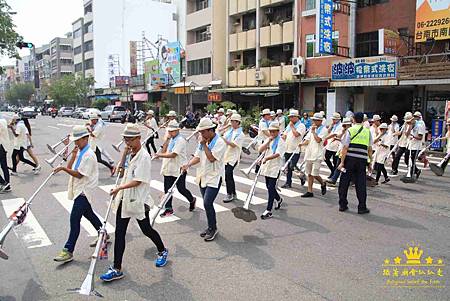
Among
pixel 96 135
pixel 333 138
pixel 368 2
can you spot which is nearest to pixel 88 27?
pixel 368 2

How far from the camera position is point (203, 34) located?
37250 millimetres

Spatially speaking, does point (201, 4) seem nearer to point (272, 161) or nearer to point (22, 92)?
point (272, 161)

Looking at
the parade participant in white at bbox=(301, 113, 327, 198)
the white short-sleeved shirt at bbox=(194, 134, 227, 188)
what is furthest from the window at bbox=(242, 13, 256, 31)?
the white short-sleeved shirt at bbox=(194, 134, 227, 188)

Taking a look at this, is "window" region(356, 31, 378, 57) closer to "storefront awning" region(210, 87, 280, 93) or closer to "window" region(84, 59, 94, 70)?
"storefront awning" region(210, 87, 280, 93)

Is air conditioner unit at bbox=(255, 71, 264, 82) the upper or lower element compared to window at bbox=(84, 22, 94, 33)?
lower

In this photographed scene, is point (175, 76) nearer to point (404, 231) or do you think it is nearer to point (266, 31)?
point (266, 31)

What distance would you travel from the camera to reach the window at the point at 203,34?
35.9 meters

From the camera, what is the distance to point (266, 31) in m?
28.0

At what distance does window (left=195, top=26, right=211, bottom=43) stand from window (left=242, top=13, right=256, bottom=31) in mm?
5202

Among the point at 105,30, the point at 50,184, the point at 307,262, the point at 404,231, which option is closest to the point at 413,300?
the point at 307,262

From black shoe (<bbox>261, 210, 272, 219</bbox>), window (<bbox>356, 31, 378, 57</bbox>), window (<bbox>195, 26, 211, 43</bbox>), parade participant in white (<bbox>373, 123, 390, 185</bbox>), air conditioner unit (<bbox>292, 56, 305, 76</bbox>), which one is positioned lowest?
black shoe (<bbox>261, 210, 272, 219</bbox>)

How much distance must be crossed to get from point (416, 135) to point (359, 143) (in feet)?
13.5

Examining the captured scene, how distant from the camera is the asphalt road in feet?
14.5

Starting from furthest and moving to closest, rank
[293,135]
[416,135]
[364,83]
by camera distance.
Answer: [364,83] → [416,135] → [293,135]
